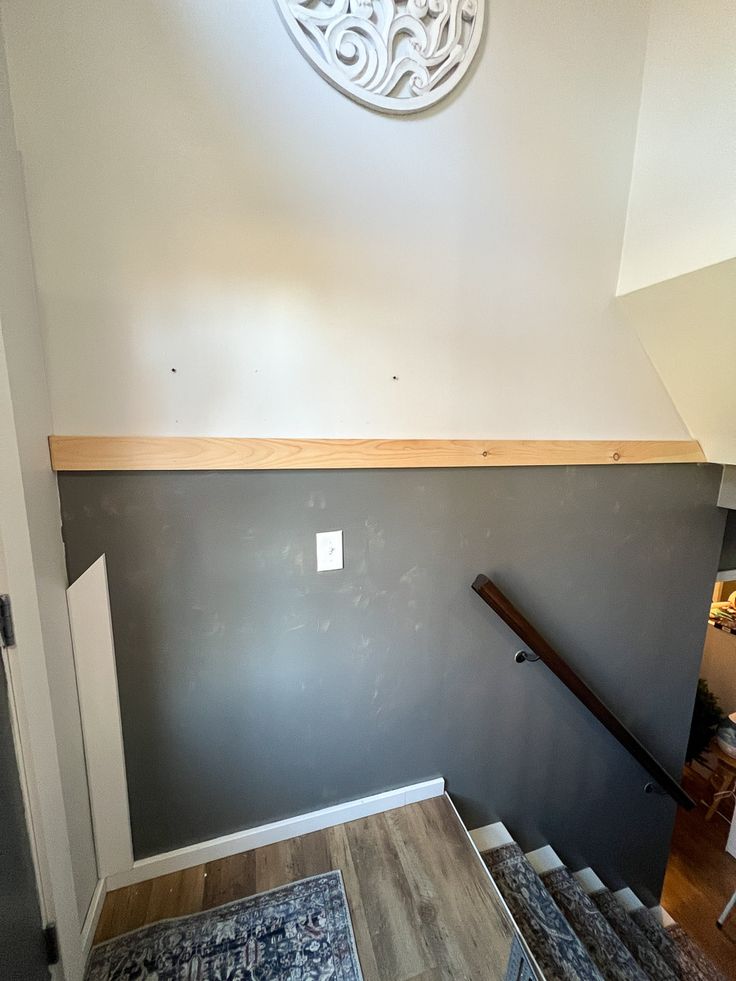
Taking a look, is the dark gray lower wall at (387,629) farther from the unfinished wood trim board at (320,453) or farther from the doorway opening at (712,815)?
the doorway opening at (712,815)

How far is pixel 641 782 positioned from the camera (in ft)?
6.18

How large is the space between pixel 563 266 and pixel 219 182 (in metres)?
1.01

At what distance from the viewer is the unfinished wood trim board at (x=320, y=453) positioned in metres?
0.92

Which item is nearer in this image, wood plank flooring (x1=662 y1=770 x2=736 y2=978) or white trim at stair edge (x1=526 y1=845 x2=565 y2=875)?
white trim at stair edge (x1=526 y1=845 x2=565 y2=875)

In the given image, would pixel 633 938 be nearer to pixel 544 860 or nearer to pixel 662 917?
pixel 544 860

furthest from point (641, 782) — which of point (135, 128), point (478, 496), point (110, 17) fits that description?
point (110, 17)

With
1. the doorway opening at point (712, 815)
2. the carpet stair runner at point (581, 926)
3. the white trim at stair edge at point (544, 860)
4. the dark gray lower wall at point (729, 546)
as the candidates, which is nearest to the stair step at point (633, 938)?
the carpet stair runner at point (581, 926)

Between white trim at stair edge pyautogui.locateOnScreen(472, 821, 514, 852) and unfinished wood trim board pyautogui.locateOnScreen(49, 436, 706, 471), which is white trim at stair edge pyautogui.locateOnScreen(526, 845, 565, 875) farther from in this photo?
unfinished wood trim board pyautogui.locateOnScreen(49, 436, 706, 471)

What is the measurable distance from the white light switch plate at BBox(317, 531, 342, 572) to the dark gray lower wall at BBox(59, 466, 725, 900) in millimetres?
24

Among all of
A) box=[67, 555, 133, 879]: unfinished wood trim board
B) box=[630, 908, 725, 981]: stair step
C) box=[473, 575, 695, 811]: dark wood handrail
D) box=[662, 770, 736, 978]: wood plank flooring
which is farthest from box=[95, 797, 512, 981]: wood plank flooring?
box=[662, 770, 736, 978]: wood plank flooring

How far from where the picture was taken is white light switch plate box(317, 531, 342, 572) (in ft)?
3.72

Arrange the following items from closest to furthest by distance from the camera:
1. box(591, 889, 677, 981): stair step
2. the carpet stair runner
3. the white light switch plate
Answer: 1. the white light switch plate
2. the carpet stair runner
3. box(591, 889, 677, 981): stair step

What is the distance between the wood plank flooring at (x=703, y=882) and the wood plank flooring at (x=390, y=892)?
2052 mm

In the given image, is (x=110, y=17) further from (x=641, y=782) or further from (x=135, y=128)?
(x=641, y=782)
